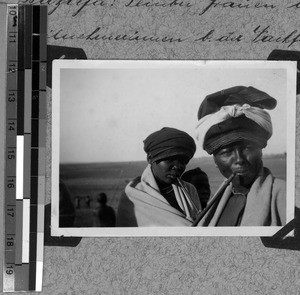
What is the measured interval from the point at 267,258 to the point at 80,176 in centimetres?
29

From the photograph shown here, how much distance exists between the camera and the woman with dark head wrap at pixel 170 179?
0.78m

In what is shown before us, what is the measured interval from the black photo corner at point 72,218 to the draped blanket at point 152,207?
3.0 inches

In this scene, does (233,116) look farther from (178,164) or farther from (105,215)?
(105,215)

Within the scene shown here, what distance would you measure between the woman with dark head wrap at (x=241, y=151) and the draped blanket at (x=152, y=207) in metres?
0.03

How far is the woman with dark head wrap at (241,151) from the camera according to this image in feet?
2.57

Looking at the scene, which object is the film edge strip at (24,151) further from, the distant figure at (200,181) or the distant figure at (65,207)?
the distant figure at (200,181)

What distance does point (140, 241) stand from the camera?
785 mm

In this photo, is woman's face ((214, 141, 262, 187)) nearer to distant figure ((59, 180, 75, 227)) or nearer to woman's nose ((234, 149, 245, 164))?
woman's nose ((234, 149, 245, 164))

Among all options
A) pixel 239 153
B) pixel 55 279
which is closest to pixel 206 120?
pixel 239 153

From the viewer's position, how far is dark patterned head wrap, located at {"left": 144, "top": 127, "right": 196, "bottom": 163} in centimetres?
78

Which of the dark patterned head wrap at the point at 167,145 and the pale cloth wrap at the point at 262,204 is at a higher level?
the dark patterned head wrap at the point at 167,145

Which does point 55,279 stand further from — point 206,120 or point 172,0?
point 172,0

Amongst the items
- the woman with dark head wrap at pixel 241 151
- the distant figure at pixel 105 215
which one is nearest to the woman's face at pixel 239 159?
the woman with dark head wrap at pixel 241 151

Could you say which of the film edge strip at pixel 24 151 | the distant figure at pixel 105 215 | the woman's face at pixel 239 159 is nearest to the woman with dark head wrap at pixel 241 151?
the woman's face at pixel 239 159
